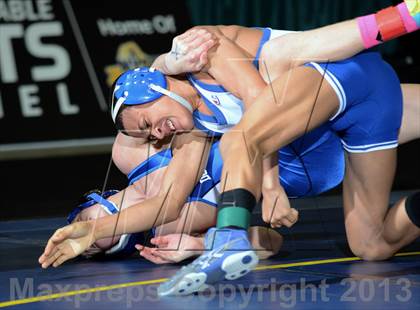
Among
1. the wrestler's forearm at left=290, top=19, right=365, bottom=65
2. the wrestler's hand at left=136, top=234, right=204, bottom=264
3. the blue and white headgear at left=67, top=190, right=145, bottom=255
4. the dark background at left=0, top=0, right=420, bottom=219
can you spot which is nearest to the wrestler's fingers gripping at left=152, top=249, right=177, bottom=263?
the wrestler's hand at left=136, top=234, right=204, bottom=264

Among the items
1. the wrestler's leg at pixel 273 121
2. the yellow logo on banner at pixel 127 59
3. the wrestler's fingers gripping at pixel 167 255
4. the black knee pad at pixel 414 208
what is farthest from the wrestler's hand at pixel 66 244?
the yellow logo on banner at pixel 127 59

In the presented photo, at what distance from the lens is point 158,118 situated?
3992 mm

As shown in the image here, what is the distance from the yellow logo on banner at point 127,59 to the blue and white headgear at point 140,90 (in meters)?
5.39

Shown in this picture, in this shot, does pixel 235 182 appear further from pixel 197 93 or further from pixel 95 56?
pixel 95 56

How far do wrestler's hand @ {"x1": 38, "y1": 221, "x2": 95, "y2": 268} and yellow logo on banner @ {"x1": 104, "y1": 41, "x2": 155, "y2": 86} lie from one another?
18.9 ft

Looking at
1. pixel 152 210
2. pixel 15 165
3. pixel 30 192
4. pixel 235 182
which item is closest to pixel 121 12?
pixel 15 165

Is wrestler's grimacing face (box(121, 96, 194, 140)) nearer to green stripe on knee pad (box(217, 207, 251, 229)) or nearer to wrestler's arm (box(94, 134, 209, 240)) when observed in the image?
wrestler's arm (box(94, 134, 209, 240))

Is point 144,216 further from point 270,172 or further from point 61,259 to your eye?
point 270,172

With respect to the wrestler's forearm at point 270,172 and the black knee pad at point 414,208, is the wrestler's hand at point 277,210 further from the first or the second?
the black knee pad at point 414,208

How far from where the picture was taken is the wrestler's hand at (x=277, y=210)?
3.65 metres

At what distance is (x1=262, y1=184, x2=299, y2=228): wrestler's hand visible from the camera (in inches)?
144

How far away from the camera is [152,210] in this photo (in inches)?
163

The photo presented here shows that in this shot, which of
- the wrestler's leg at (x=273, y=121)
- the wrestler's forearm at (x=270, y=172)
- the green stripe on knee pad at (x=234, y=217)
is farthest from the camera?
the wrestler's forearm at (x=270, y=172)

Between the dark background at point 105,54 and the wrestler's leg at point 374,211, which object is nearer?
the wrestler's leg at point 374,211
